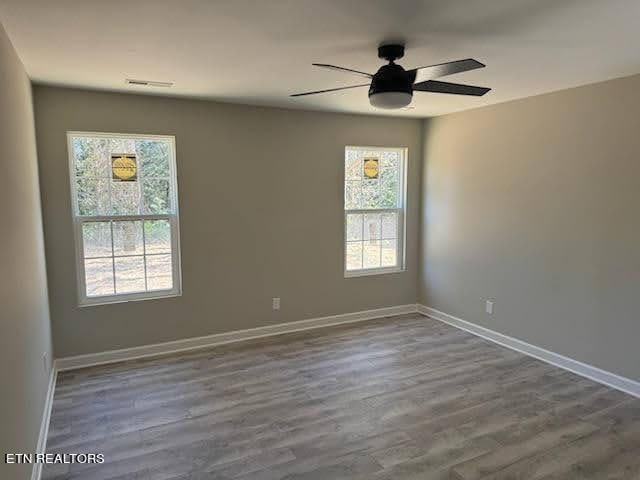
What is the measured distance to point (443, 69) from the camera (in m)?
2.26

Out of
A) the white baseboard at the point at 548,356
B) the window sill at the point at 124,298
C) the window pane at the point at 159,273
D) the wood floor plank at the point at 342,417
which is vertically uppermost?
the window pane at the point at 159,273

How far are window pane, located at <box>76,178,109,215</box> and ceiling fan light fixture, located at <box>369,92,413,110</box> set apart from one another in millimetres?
2675

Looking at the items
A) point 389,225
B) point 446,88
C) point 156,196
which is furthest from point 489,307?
point 156,196

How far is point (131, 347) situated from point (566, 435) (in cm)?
359

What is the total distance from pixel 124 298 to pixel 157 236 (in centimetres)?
64

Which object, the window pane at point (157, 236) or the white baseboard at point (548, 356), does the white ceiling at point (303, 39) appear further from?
the white baseboard at point (548, 356)

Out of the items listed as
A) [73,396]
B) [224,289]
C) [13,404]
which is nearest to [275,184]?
[224,289]

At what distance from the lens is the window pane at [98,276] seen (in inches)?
154

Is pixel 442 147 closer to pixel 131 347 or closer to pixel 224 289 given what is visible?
pixel 224 289

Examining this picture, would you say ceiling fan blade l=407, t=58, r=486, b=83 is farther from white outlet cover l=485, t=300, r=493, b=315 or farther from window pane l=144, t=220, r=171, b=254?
white outlet cover l=485, t=300, r=493, b=315

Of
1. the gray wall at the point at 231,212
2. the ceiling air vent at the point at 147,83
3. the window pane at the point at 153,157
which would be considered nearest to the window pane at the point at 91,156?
the gray wall at the point at 231,212

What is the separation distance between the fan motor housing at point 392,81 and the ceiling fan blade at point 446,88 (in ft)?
0.68

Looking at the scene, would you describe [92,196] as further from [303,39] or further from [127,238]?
[303,39]

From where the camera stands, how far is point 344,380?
11.9ft
